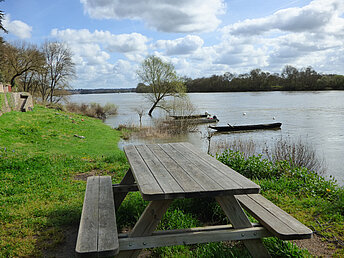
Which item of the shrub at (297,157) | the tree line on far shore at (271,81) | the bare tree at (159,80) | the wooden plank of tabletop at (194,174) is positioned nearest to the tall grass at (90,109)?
the bare tree at (159,80)

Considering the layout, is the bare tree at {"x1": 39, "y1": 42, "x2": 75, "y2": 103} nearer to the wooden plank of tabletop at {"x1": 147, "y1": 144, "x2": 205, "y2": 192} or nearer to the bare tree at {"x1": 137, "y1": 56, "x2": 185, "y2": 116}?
the bare tree at {"x1": 137, "y1": 56, "x2": 185, "y2": 116}

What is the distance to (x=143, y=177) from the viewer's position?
2898mm

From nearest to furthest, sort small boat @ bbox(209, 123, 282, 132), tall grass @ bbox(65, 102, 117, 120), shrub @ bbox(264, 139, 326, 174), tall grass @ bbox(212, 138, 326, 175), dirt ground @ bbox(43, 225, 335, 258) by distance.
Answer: dirt ground @ bbox(43, 225, 335, 258) → shrub @ bbox(264, 139, 326, 174) → tall grass @ bbox(212, 138, 326, 175) → small boat @ bbox(209, 123, 282, 132) → tall grass @ bbox(65, 102, 117, 120)

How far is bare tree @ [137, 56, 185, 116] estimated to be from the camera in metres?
43.3

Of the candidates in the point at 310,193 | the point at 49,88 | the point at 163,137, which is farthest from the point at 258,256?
the point at 49,88

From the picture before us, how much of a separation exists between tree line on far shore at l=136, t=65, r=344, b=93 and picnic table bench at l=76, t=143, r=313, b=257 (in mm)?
84548

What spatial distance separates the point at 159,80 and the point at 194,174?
42.1 m

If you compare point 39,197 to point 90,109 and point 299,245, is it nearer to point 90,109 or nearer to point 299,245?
point 299,245

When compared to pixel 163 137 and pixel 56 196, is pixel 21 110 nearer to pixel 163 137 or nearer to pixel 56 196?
pixel 163 137

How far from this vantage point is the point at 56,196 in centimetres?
543

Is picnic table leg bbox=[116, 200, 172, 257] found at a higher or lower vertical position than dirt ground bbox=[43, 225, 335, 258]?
higher

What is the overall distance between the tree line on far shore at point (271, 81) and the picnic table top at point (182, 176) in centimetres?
8375

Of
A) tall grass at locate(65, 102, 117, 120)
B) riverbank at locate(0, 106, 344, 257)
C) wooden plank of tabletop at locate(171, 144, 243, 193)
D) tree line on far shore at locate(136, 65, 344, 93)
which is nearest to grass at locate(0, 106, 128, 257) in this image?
riverbank at locate(0, 106, 344, 257)

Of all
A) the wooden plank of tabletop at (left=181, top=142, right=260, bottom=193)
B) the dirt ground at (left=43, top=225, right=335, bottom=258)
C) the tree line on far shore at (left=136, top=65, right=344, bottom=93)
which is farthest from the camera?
the tree line on far shore at (left=136, top=65, right=344, bottom=93)
